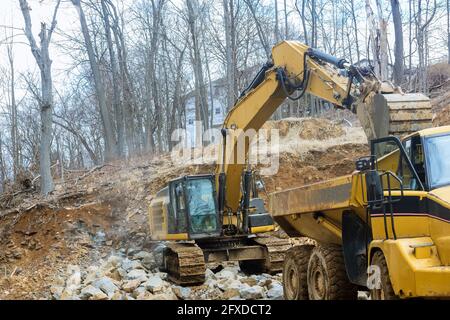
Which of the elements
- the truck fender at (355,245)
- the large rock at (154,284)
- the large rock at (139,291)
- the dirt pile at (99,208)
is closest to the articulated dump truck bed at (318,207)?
the truck fender at (355,245)

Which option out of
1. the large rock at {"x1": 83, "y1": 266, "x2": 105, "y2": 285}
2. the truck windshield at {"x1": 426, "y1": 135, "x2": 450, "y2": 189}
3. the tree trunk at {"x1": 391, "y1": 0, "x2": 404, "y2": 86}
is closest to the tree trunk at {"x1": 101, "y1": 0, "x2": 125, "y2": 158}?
the tree trunk at {"x1": 391, "y1": 0, "x2": 404, "y2": 86}

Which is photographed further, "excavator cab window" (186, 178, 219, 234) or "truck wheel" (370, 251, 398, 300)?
"excavator cab window" (186, 178, 219, 234)

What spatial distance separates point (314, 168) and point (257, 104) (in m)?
9.79

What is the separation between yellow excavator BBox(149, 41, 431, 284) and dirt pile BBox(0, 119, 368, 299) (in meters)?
2.00

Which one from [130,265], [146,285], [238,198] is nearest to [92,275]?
[130,265]

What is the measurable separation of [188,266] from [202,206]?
1637 mm

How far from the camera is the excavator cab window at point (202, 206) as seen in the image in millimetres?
13047

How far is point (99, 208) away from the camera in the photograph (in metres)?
18.9

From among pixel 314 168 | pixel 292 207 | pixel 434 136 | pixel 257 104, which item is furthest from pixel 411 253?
pixel 314 168

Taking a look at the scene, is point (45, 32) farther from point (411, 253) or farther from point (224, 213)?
point (411, 253)

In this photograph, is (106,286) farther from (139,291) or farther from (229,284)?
(229,284)

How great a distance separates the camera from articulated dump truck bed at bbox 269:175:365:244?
7.00 metres

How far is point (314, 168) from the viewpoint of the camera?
822 inches

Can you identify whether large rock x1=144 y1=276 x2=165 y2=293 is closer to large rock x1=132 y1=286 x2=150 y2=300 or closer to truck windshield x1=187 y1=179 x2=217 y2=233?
large rock x1=132 y1=286 x2=150 y2=300
